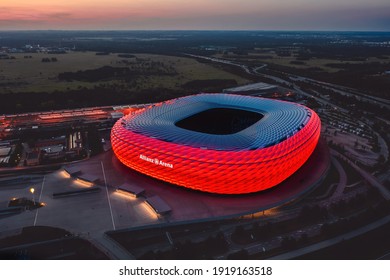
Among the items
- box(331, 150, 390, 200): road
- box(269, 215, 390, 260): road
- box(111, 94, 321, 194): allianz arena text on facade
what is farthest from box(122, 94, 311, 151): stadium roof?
box(269, 215, 390, 260): road

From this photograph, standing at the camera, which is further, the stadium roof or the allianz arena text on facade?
the stadium roof

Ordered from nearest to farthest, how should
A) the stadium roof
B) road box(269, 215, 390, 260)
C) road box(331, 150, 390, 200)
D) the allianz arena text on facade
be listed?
road box(269, 215, 390, 260)
the allianz arena text on facade
the stadium roof
road box(331, 150, 390, 200)

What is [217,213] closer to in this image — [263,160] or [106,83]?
[263,160]

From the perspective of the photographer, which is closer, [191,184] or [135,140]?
[191,184]

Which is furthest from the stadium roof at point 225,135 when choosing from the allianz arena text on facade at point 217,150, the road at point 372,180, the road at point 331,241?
the road at point 331,241

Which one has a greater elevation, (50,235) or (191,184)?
(191,184)

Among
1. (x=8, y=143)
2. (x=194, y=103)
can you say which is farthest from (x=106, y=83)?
(x=194, y=103)

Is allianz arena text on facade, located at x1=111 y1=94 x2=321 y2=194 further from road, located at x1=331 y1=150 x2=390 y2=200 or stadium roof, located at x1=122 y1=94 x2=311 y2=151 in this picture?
road, located at x1=331 y1=150 x2=390 y2=200

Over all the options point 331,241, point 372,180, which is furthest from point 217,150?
point 372,180

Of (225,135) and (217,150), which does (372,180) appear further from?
(217,150)
